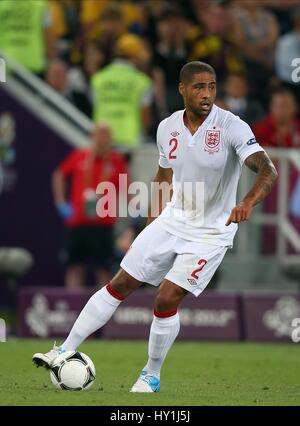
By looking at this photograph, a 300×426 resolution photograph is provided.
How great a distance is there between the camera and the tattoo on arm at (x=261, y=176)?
350 inches

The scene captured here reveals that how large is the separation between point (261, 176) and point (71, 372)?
1.89 metres

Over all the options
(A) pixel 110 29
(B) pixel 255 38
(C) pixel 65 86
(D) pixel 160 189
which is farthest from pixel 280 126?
(D) pixel 160 189

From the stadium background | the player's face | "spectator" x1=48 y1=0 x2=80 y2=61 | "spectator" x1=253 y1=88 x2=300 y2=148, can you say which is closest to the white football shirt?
the player's face

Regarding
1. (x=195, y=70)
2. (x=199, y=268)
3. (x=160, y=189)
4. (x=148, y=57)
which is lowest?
(x=199, y=268)

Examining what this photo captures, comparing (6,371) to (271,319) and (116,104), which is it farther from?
(116,104)

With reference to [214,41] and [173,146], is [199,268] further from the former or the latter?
[214,41]

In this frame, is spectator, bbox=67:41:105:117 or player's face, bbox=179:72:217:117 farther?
spectator, bbox=67:41:105:117

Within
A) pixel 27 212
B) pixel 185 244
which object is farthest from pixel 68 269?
pixel 185 244

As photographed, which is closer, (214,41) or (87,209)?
(87,209)

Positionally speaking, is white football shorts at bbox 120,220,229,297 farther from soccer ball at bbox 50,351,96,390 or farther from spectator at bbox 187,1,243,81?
spectator at bbox 187,1,243,81

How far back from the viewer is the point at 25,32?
16.5 m

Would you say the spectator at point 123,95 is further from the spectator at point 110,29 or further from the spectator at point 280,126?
the spectator at point 280,126

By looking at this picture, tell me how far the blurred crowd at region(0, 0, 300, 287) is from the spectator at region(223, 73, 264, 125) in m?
0.02

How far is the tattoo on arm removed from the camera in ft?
29.2
